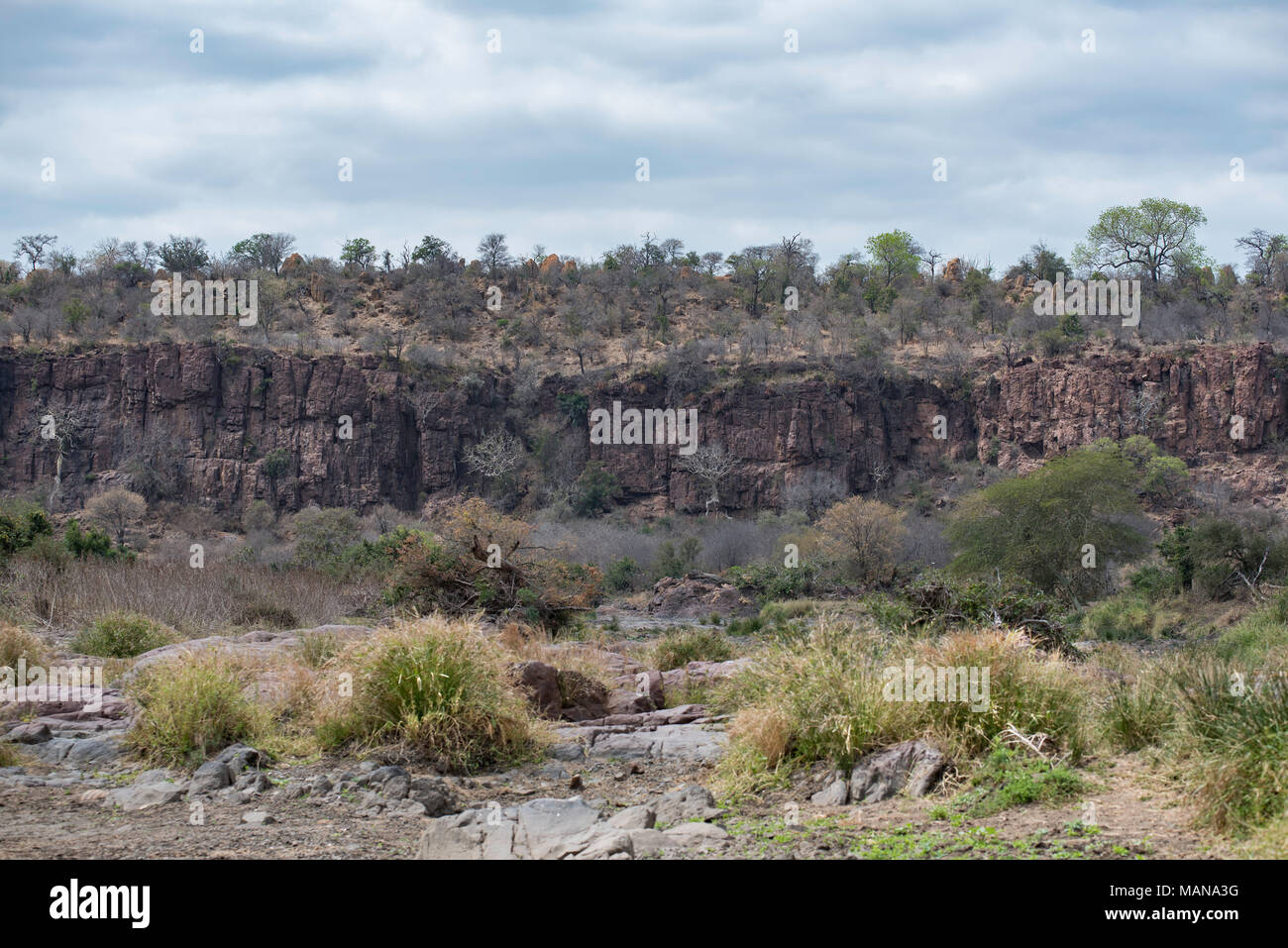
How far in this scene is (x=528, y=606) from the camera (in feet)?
61.3

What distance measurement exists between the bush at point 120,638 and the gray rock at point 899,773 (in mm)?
12130

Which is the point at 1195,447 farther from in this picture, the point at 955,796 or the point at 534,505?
the point at 955,796

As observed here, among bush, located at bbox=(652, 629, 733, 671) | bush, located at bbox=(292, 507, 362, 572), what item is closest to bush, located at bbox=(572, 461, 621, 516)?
bush, located at bbox=(292, 507, 362, 572)

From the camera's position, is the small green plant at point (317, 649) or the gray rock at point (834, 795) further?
the small green plant at point (317, 649)

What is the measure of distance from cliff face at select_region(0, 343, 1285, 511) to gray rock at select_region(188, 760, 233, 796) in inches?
1763

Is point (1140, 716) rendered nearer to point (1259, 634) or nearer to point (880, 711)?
point (880, 711)

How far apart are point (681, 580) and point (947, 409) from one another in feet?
87.0

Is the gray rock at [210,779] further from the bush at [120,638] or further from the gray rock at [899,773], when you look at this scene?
the bush at [120,638]

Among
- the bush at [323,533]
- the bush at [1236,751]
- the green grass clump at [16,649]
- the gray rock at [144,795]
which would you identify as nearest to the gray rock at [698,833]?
the bush at [1236,751]

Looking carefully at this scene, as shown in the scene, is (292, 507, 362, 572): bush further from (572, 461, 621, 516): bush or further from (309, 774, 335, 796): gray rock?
(309, 774, 335, 796): gray rock

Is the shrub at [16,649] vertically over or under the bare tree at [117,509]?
over

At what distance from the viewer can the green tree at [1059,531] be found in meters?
29.8

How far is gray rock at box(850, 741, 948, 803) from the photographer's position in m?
7.36

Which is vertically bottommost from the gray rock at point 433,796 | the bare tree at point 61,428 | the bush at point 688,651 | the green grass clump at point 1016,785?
the bush at point 688,651
